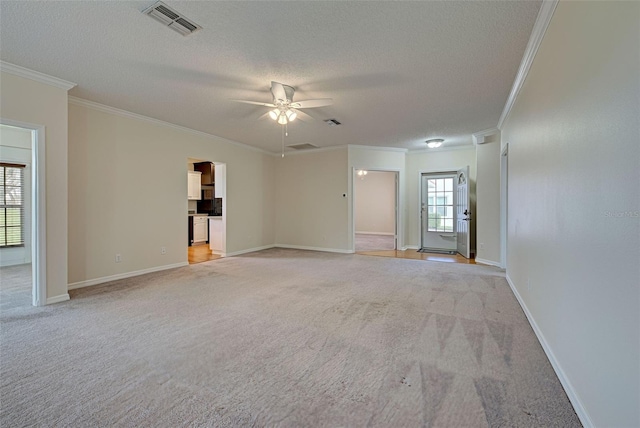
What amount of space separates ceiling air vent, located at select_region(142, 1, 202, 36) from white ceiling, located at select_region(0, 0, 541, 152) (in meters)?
0.06

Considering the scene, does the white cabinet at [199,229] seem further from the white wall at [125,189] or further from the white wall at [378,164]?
the white wall at [378,164]

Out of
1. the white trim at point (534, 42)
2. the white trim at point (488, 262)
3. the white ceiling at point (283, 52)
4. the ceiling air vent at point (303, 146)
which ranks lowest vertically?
the white trim at point (488, 262)

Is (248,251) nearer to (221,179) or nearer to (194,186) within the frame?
(221,179)

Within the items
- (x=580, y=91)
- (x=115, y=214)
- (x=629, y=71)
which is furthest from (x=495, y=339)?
(x=115, y=214)

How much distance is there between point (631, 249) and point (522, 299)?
96.2 inches

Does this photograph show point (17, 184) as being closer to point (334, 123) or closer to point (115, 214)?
point (115, 214)

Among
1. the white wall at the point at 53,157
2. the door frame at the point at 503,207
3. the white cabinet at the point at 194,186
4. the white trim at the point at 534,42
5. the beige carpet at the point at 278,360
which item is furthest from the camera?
the white cabinet at the point at 194,186

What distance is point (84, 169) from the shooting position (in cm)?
411

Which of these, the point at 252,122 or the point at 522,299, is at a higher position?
the point at 252,122

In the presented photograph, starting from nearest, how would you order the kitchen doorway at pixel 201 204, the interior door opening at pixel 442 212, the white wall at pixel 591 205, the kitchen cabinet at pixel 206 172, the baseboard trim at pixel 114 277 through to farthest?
the white wall at pixel 591 205 → the baseboard trim at pixel 114 277 → the interior door opening at pixel 442 212 → the kitchen doorway at pixel 201 204 → the kitchen cabinet at pixel 206 172

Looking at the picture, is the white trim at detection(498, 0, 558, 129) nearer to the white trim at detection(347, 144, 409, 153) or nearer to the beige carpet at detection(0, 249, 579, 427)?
the beige carpet at detection(0, 249, 579, 427)

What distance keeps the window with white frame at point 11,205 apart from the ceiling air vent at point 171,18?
5701 millimetres

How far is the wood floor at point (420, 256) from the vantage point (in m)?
5.99

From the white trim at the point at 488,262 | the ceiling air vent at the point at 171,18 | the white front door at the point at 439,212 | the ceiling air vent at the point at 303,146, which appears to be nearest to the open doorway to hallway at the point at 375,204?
the white front door at the point at 439,212
